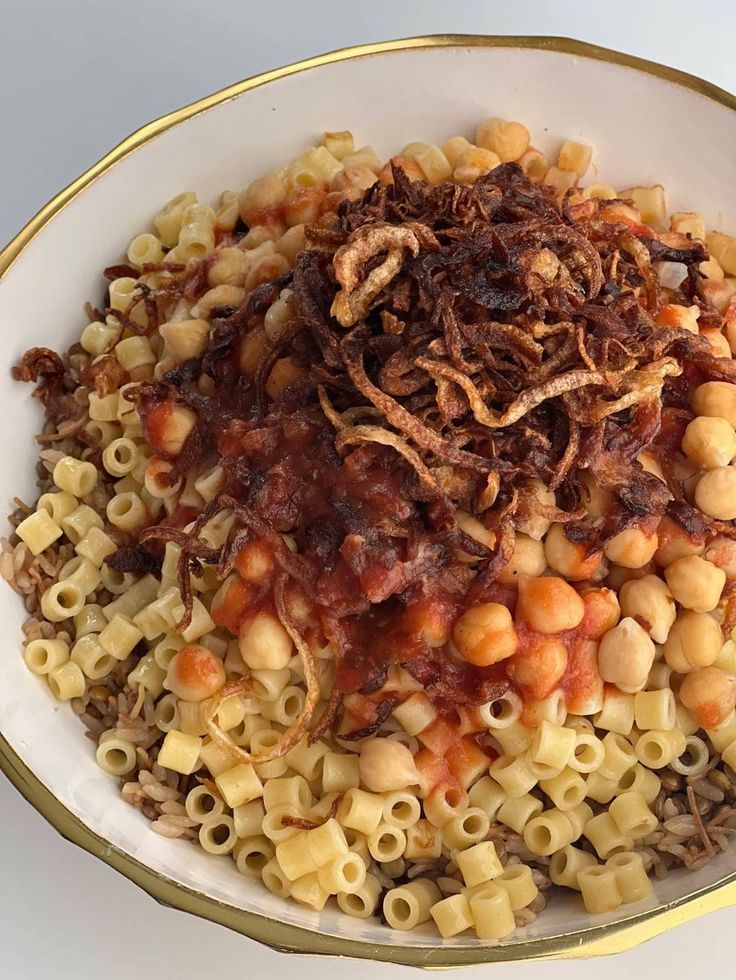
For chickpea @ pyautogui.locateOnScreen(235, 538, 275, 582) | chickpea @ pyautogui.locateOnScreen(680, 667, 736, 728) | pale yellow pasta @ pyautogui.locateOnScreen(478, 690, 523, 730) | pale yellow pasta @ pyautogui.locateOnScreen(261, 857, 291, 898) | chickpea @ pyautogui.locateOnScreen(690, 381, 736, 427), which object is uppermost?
chickpea @ pyautogui.locateOnScreen(235, 538, 275, 582)

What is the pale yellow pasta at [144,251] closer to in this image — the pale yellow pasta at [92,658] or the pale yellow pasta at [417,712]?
the pale yellow pasta at [92,658]

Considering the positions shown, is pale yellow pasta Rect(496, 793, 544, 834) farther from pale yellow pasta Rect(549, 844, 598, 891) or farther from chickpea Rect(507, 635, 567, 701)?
chickpea Rect(507, 635, 567, 701)

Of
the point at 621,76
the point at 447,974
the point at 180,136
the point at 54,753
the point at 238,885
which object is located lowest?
the point at 447,974

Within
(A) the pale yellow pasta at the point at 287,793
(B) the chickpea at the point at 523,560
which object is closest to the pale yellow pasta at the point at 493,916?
(A) the pale yellow pasta at the point at 287,793

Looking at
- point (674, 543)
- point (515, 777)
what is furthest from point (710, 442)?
point (515, 777)

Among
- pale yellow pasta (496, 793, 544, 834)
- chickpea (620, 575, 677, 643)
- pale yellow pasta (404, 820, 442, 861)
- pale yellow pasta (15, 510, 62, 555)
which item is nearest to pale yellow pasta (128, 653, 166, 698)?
pale yellow pasta (15, 510, 62, 555)

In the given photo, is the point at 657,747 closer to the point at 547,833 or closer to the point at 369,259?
the point at 547,833

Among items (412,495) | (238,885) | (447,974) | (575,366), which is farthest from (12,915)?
(575,366)

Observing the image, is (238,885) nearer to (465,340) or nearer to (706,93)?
(465,340)
